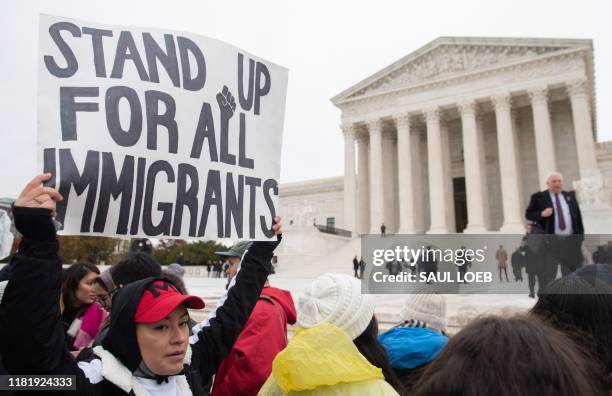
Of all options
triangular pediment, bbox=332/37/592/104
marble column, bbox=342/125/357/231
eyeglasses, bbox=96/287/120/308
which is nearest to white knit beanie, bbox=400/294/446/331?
eyeglasses, bbox=96/287/120/308

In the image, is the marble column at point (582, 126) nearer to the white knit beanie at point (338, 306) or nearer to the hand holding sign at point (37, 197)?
the white knit beanie at point (338, 306)

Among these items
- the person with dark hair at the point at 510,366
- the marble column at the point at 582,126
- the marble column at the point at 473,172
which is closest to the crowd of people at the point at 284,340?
the person with dark hair at the point at 510,366

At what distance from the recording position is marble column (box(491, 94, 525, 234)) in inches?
1261

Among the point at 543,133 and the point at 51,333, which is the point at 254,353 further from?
the point at 543,133

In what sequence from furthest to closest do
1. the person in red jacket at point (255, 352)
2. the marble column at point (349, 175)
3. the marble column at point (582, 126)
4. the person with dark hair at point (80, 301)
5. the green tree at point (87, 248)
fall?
the green tree at point (87, 248), the marble column at point (349, 175), the marble column at point (582, 126), the person with dark hair at point (80, 301), the person in red jacket at point (255, 352)

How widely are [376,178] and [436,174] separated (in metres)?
5.42

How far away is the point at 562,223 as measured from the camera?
706cm

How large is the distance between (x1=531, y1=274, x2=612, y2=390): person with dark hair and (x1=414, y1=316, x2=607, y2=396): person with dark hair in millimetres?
1153

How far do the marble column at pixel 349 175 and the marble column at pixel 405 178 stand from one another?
4540 mm

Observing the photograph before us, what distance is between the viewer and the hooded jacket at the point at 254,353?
9.90 feet

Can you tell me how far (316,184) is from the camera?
2076 inches

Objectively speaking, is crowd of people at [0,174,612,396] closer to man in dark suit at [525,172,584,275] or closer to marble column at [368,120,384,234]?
man in dark suit at [525,172,584,275]

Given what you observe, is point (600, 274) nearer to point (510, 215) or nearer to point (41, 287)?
point (41, 287)

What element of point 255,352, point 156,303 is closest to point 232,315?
point 255,352
